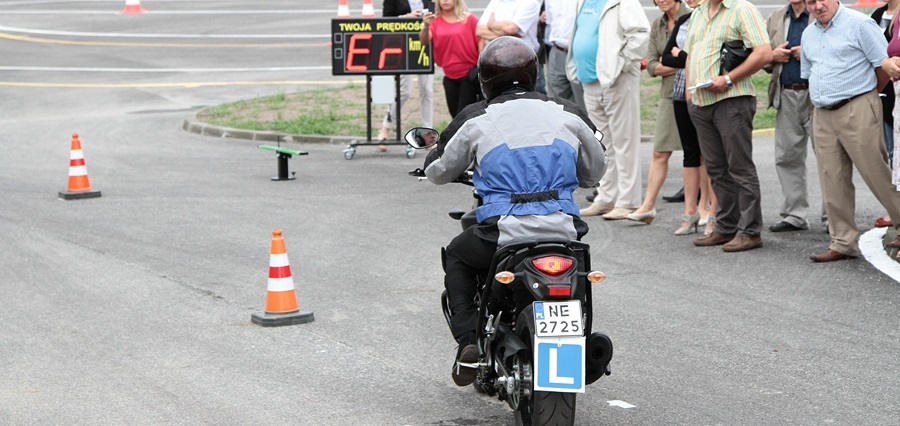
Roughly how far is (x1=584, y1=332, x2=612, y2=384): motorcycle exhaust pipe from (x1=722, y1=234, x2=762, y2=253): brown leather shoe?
15.8 ft

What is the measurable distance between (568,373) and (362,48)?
37.2 ft

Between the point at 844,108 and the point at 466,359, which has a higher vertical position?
the point at 844,108

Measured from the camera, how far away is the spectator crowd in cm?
991

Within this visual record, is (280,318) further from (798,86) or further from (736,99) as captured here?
(798,86)

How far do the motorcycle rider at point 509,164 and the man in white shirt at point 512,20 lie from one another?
7.31 m

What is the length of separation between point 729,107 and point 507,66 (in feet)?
14.9

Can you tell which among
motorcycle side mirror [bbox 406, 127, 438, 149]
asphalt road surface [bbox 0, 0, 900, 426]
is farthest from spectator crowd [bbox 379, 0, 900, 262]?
motorcycle side mirror [bbox 406, 127, 438, 149]

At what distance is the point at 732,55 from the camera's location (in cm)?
1045

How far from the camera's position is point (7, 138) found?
18.6 metres

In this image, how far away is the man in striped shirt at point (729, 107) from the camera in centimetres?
1050

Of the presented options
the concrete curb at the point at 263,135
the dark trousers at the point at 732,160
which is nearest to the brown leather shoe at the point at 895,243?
the dark trousers at the point at 732,160

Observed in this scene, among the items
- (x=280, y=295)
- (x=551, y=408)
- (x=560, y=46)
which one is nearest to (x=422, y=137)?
(x=551, y=408)

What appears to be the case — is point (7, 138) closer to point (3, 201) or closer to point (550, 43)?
point (3, 201)

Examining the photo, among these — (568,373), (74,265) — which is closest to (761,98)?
(74,265)
